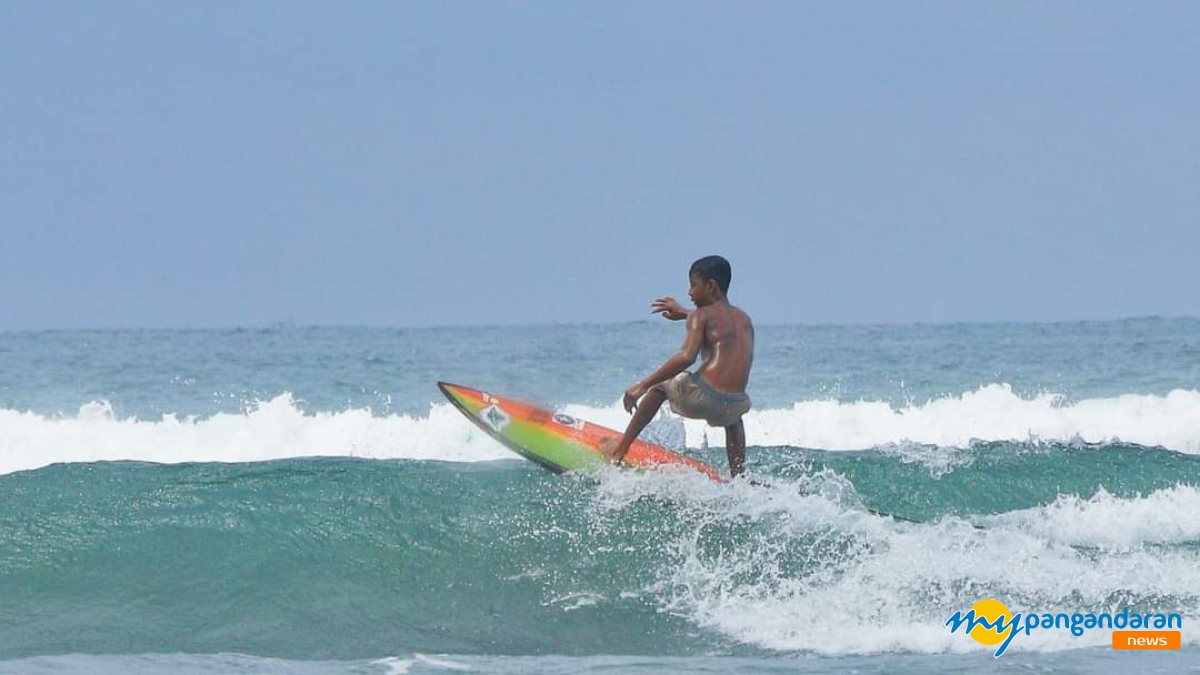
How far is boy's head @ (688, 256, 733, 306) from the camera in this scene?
8.66 meters

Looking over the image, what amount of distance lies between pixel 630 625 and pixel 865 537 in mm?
1652

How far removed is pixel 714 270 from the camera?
8688 millimetres

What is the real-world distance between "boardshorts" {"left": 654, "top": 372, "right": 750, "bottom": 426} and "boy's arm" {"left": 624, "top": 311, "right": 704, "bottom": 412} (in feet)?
0.27

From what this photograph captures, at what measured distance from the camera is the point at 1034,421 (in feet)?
56.5

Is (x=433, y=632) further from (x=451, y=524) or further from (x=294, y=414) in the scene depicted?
(x=294, y=414)

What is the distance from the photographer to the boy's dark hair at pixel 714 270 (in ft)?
28.4

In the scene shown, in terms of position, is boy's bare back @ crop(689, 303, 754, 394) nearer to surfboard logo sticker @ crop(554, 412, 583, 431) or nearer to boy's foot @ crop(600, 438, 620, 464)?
boy's foot @ crop(600, 438, 620, 464)

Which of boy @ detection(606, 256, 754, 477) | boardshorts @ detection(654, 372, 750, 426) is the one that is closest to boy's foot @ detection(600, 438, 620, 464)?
boy @ detection(606, 256, 754, 477)

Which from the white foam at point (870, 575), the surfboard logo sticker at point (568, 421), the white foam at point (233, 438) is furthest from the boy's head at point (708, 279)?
the white foam at point (233, 438)

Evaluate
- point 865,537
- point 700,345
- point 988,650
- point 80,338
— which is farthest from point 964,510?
point 80,338

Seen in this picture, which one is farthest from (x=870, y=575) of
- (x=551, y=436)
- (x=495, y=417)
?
(x=495, y=417)

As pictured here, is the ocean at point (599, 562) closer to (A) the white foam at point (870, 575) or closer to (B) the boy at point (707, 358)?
(A) the white foam at point (870, 575)

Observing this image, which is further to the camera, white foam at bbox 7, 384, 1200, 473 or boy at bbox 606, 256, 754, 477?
white foam at bbox 7, 384, 1200, 473

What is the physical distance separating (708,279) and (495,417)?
7.80ft
